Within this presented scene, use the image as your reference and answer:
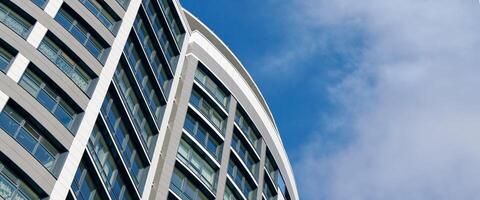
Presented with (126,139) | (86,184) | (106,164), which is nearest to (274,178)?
(126,139)

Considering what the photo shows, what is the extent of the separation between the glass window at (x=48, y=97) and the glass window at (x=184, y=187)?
990 centimetres

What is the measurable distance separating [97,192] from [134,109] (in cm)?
835

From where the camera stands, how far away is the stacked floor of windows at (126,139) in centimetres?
4669

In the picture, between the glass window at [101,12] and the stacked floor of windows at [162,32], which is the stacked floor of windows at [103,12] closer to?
the glass window at [101,12]

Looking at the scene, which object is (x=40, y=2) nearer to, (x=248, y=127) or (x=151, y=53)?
(x=151, y=53)

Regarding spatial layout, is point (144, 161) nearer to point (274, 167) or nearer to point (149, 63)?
point (149, 63)

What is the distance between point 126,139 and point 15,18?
7.91m

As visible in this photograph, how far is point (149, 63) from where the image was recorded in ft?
177

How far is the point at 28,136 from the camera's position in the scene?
40688 mm

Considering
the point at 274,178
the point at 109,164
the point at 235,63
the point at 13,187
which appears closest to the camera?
the point at 13,187

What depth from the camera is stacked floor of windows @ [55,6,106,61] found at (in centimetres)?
4797

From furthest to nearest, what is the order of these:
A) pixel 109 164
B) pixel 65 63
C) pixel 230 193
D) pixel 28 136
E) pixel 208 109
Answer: pixel 208 109
pixel 230 193
pixel 65 63
pixel 109 164
pixel 28 136

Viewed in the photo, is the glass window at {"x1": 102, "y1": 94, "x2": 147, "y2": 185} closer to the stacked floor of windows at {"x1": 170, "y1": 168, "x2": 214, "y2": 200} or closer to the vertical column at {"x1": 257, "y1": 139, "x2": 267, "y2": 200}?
the stacked floor of windows at {"x1": 170, "y1": 168, "x2": 214, "y2": 200}

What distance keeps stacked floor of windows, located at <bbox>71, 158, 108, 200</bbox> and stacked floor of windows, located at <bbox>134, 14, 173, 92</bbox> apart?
12.3 metres
